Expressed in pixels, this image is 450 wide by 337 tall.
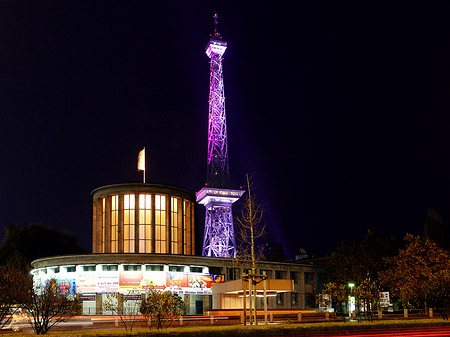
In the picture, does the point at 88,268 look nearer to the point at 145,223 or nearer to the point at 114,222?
the point at 114,222

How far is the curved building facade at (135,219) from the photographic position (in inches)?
2623

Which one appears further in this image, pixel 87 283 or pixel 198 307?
pixel 198 307

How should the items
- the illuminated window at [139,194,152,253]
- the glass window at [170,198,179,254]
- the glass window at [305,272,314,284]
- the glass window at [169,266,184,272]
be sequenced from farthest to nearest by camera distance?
the glass window at [305,272,314,284] < the glass window at [170,198,179,254] < the illuminated window at [139,194,152,253] < the glass window at [169,266,184,272]

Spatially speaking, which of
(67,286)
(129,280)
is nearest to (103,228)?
(67,286)

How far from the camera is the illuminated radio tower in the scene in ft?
326

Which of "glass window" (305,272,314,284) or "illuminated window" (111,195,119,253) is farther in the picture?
"glass window" (305,272,314,284)

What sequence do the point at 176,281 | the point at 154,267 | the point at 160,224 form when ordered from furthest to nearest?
1. the point at 160,224
2. the point at 154,267
3. the point at 176,281

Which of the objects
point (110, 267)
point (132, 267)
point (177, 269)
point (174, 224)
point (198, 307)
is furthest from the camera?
point (174, 224)

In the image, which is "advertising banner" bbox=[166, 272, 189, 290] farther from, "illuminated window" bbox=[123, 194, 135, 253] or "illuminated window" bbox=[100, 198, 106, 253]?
"illuminated window" bbox=[100, 198, 106, 253]

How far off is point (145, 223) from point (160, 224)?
6.25 ft

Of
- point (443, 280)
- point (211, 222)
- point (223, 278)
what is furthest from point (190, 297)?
point (211, 222)

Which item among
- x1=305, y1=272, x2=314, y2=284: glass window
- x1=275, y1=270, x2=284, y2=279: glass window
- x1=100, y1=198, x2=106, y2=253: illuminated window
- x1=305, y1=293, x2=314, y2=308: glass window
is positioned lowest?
x1=305, y1=293, x2=314, y2=308: glass window

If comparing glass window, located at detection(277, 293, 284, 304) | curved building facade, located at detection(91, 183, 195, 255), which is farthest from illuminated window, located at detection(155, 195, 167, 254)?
glass window, located at detection(277, 293, 284, 304)

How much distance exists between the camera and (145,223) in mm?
67188
